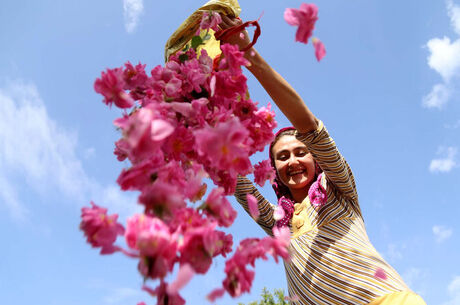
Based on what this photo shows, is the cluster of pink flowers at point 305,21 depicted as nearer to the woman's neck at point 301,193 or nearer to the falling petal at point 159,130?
the falling petal at point 159,130

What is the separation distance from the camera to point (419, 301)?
176 cm

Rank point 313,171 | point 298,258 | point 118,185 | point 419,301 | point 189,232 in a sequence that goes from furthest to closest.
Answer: point 313,171
point 298,258
point 419,301
point 118,185
point 189,232

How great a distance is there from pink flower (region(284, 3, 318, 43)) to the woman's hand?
506mm

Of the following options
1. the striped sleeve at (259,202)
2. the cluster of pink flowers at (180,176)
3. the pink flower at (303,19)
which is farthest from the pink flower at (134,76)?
the striped sleeve at (259,202)

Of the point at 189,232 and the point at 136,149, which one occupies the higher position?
the point at 136,149

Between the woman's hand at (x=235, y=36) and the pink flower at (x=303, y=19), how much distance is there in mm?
506

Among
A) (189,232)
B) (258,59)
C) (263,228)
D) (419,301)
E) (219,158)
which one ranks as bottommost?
(419,301)

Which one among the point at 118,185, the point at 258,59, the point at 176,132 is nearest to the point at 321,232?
the point at 258,59

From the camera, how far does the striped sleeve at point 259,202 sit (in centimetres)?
257

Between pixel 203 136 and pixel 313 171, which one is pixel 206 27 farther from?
pixel 313 171

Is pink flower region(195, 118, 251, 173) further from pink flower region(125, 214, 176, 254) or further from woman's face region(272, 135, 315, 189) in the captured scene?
woman's face region(272, 135, 315, 189)

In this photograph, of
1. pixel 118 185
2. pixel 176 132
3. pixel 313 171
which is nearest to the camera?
pixel 118 185

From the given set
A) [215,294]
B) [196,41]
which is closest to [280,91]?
[196,41]

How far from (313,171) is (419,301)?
115 cm
